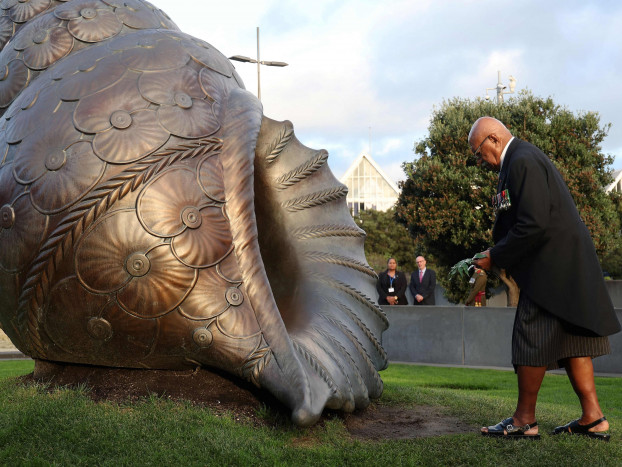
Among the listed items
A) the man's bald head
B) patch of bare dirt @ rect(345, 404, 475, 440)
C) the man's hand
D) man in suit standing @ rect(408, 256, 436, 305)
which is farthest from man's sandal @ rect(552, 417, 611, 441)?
man in suit standing @ rect(408, 256, 436, 305)

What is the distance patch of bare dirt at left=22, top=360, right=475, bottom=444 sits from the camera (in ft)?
14.0

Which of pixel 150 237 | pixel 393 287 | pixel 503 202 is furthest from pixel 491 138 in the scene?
pixel 393 287

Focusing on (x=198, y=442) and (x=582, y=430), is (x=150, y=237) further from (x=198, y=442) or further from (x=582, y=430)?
(x=582, y=430)

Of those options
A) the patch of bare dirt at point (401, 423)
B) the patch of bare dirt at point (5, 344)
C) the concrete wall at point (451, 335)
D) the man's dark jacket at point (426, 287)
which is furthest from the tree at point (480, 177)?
the patch of bare dirt at point (401, 423)

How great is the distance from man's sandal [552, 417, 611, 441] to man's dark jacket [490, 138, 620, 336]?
0.61m

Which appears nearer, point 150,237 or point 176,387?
point 150,237

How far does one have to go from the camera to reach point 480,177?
67.7ft

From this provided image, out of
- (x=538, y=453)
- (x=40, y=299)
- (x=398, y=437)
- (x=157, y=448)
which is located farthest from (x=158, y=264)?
(x=538, y=453)

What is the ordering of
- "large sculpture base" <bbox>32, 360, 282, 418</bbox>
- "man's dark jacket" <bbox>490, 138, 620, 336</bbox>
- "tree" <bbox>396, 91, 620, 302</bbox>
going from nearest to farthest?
"man's dark jacket" <bbox>490, 138, 620, 336</bbox>, "large sculpture base" <bbox>32, 360, 282, 418</bbox>, "tree" <bbox>396, 91, 620, 302</bbox>

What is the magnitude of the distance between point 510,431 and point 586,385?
53 centimetres

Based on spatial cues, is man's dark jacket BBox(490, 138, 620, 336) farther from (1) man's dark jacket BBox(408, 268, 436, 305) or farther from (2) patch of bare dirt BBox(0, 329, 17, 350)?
(2) patch of bare dirt BBox(0, 329, 17, 350)

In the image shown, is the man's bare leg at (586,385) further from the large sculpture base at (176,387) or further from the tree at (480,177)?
the tree at (480,177)

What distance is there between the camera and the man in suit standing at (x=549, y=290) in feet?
13.0

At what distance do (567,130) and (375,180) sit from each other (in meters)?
29.0
